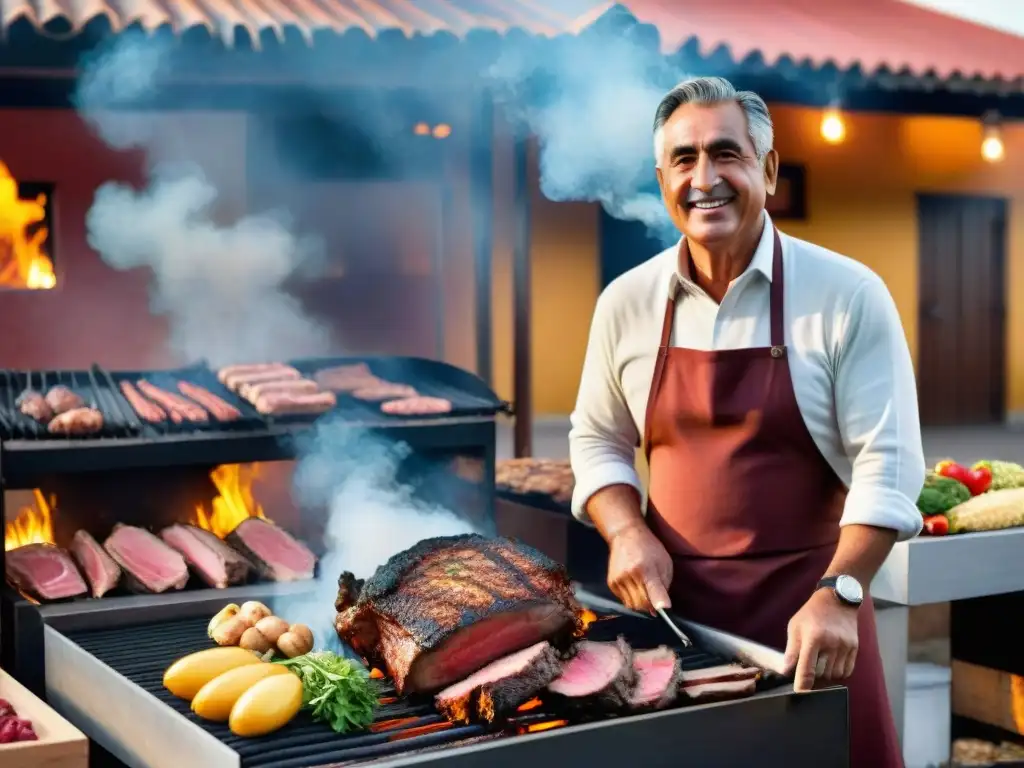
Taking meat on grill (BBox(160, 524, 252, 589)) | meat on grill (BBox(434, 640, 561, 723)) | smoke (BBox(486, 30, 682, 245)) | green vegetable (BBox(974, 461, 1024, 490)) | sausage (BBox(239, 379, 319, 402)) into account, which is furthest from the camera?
smoke (BBox(486, 30, 682, 245))

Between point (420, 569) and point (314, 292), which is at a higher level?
point (314, 292)

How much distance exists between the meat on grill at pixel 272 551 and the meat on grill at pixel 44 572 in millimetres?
609

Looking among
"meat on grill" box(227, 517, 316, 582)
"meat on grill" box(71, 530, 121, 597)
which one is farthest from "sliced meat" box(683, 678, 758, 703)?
"meat on grill" box(71, 530, 121, 597)

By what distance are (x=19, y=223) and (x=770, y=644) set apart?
22.9ft

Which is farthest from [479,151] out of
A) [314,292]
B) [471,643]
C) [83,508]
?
[471,643]

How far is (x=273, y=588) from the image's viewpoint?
428 cm

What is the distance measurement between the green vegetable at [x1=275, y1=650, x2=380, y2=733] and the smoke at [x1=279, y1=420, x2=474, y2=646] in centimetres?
155

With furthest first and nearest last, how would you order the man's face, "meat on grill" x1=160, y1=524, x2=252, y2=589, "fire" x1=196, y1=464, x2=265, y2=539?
1. "fire" x1=196, y1=464, x2=265, y2=539
2. "meat on grill" x1=160, y1=524, x2=252, y2=589
3. the man's face

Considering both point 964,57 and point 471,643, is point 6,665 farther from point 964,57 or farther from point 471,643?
point 964,57

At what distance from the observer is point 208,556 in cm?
457

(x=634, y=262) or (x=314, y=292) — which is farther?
(x=634, y=262)

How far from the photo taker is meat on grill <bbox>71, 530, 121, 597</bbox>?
432 cm

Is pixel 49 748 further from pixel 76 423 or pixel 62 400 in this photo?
pixel 62 400

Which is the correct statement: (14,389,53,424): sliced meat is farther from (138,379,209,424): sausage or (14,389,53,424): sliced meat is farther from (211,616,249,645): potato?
(211,616,249,645): potato
